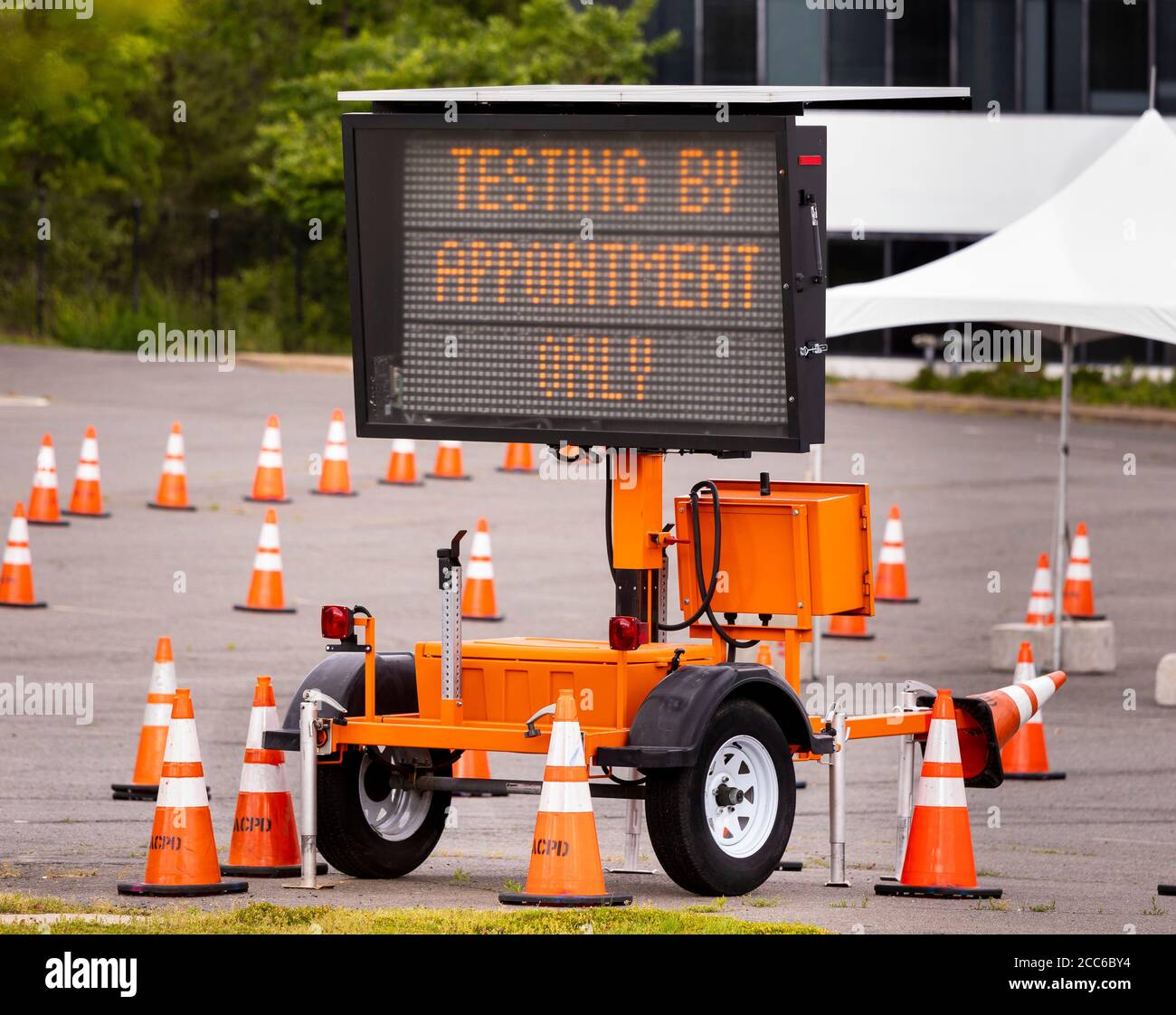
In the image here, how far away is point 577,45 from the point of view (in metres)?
42.9

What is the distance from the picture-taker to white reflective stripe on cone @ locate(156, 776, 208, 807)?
29.7ft

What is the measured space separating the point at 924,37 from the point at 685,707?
34.9m

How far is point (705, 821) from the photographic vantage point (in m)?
9.12

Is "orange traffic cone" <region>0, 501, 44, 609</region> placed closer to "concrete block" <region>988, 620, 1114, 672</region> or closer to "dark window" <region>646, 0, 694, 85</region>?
"concrete block" <region>988, 620, 1114, 672</region>

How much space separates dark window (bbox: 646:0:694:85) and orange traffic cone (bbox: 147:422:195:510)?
70.9ft

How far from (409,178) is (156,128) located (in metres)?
43.1

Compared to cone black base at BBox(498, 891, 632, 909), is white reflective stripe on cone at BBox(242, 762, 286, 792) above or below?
above

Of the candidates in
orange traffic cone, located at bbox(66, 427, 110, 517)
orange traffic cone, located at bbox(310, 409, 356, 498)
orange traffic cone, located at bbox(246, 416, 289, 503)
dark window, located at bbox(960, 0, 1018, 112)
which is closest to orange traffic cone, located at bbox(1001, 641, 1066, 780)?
orange traffic cone, located at bbox(66, 427, 110, 517)

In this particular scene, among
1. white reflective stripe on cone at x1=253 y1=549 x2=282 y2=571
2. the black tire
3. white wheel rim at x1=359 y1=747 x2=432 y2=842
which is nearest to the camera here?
the black tire

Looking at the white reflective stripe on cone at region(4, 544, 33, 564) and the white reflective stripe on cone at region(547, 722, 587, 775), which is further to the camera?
the white reflective stripe on cone at region(4, 544, 33, 564)

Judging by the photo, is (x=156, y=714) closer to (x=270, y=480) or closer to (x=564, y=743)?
(x=564, y=743)

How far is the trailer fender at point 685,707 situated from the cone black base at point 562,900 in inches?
20.8

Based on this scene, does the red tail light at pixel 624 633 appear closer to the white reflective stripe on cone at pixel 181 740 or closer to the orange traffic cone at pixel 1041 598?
the white reflective stripe on cone at pixel 181 740
